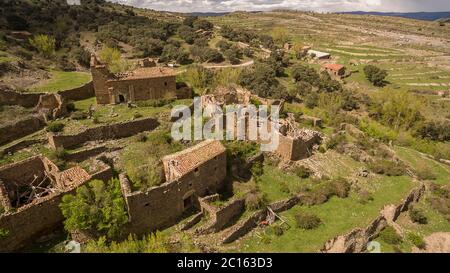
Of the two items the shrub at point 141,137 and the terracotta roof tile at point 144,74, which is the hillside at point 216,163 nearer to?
the shrub at point 141,137


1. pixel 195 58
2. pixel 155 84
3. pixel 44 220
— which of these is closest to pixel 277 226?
pixel 44 220

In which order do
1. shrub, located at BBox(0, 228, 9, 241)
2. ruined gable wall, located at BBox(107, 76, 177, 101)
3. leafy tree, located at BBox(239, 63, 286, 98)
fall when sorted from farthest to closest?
leafy tree, located at BBox(239, 63, 286, 98) < ruined gable wall, located at BBox(107, 76, 177, 101) < shrub, located at BBox(0, 228, 9, 241)

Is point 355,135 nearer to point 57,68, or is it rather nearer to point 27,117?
point 27,117

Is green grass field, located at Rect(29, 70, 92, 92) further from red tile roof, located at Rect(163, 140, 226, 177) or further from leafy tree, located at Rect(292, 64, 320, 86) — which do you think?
leafy tree, located at Rect(292, 64, 320, 86)

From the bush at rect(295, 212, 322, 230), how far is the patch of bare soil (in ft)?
23.3

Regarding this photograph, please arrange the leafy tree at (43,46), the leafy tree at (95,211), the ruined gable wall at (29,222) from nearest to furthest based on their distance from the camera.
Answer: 1. the ruined gable wall at (29,222)
2. the leafy tree at (95,211)
3. the leafy tree at (43,46)

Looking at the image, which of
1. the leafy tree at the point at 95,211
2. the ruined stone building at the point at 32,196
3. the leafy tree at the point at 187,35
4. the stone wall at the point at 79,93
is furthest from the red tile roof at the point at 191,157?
the leafy tree at the point at 187,35

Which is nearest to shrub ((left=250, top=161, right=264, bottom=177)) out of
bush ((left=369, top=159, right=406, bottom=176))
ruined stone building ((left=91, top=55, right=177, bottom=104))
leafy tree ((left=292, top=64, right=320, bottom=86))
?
bush ((left=369, top=159, right=406, bottom=176))

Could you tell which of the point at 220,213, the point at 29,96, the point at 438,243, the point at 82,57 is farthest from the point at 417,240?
the point at 82,57

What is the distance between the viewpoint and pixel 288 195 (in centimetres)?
2500

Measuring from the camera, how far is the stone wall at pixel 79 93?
30.9 metres

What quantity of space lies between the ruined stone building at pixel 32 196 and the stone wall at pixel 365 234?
15.4 m

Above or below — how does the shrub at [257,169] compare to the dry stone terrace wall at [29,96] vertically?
below

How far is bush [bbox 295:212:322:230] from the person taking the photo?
2194cm
